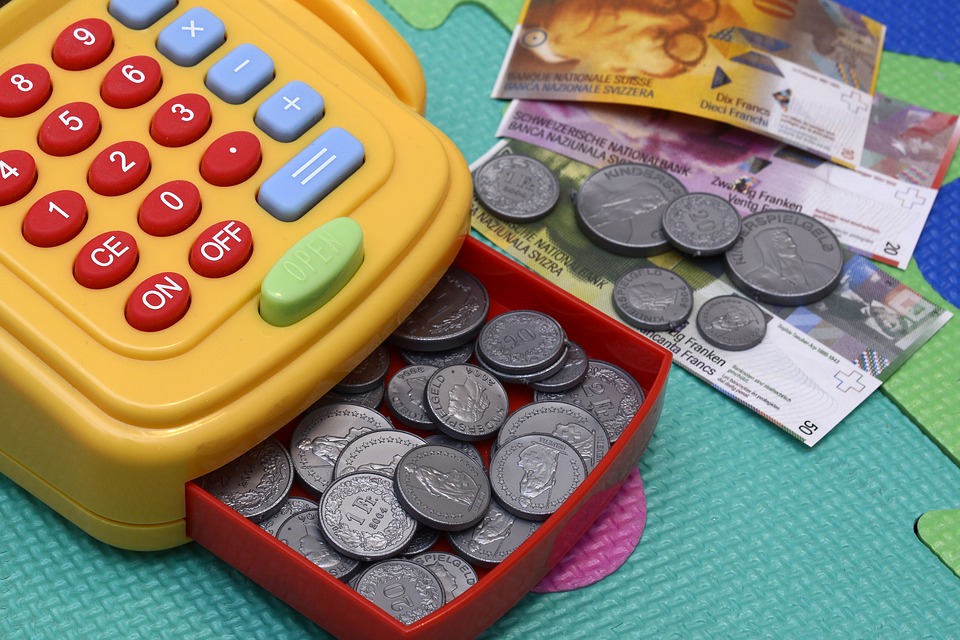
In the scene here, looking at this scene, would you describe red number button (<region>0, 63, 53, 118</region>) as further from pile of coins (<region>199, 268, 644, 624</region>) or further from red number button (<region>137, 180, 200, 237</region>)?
pile of coins (<region>199, 268, 644, 624</region>)

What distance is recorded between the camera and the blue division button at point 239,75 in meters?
0.60

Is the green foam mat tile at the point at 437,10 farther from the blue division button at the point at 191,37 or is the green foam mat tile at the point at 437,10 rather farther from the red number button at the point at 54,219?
the red number button at the point at 54,219

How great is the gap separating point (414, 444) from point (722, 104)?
1.10 feet

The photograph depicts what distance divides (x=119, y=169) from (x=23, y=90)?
0.22 ft

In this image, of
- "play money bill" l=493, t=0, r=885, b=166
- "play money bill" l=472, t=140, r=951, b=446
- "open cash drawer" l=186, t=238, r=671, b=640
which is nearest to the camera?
"open cash drawer" l=186, t=238, r=671, b=640

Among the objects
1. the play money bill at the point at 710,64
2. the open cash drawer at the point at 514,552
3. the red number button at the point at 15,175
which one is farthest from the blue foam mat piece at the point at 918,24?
the red number button at the point at 15,175

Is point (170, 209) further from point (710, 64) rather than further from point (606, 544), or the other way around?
point (710, 64)

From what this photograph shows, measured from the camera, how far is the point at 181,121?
59cm

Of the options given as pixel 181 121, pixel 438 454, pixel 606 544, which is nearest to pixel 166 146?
pixel 181 121

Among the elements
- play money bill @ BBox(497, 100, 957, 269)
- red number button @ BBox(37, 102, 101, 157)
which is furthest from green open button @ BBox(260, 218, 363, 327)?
play money bill @ BBox(497, 100, 957, 269)

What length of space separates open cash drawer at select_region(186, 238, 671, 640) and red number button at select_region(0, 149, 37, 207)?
0.53ft

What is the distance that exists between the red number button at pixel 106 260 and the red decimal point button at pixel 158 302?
0.01 metres

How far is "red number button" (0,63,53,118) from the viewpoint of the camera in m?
0.59

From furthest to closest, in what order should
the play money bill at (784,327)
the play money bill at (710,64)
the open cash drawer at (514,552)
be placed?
the play money bill at (710,64) < the play money bill at (784,327) < the open cash drawer at (514,552)
